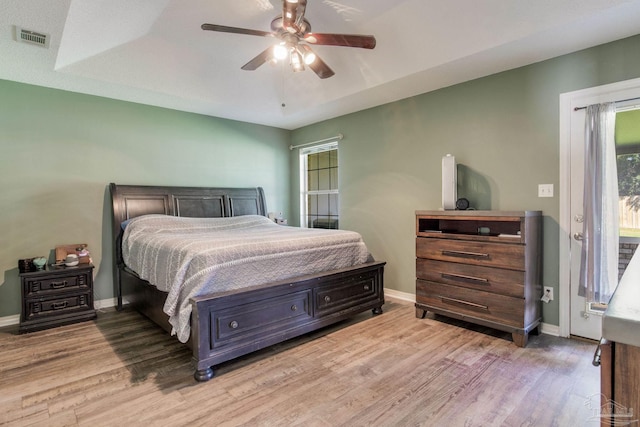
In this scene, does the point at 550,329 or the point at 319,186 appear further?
the point at 319,186

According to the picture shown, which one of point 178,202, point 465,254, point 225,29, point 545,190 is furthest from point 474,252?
point 178,202

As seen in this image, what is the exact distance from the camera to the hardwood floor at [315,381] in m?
1.85

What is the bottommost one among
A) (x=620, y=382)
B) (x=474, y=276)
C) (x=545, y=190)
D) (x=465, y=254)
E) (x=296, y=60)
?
(x=474, y=276)

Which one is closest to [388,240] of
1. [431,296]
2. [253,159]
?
[431,296]

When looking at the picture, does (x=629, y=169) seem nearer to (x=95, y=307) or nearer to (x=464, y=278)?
(x=464, y=278)

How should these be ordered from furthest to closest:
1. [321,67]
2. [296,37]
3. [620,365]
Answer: [321,67] < [296,37] < [620,365]

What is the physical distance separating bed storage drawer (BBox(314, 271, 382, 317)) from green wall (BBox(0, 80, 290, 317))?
2.59m

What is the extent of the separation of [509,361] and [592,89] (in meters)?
2.28

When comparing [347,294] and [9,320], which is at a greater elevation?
[347,294]

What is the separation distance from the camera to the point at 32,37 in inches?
103

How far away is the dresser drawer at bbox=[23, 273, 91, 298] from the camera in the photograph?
123 inches

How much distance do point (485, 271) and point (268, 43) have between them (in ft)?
10.1

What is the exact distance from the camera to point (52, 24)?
2496mm

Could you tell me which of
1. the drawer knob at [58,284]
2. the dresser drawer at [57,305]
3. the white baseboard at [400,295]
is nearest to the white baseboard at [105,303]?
the dresser drawer at [57,305]
